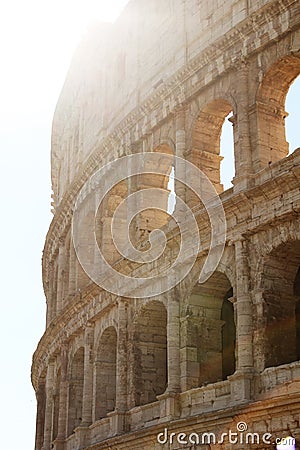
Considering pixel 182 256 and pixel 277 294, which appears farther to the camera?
pixel 182 256

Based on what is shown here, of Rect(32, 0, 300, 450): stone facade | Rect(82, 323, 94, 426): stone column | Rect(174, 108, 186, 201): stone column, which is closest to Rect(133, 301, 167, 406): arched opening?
Rect(32, 0, 300, 450): stone facade

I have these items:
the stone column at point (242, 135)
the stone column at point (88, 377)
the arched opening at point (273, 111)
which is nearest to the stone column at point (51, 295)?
the stone column at point (88, 377)

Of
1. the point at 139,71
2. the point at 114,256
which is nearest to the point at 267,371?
the point at 114,256

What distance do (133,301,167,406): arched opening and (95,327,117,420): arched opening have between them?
168 cm

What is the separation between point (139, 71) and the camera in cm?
2227

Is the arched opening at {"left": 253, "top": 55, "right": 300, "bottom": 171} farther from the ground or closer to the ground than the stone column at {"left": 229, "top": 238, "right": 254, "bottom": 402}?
farther from the ground

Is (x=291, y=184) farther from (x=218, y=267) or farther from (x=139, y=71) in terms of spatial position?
(x=139, y=71)

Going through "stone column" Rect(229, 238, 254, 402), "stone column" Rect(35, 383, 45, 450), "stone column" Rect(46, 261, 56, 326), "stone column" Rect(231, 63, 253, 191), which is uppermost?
"stone column" Rect(46, 261, 56, 326)

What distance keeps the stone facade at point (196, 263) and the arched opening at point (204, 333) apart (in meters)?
0.03

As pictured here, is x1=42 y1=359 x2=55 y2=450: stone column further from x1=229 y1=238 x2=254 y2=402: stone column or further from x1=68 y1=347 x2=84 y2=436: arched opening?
x1=229 y1=238 x2=254 y2=402: stone column

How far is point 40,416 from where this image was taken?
28141 mm

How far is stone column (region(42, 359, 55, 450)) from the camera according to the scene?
25391mm

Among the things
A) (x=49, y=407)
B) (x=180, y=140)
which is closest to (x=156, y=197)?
(x=180, y=140)

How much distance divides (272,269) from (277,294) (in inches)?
18.1
